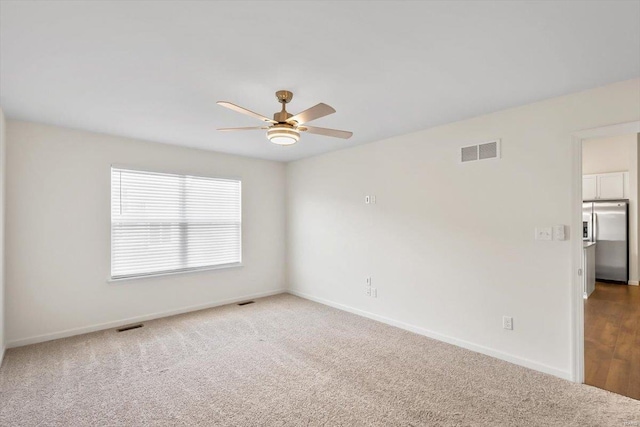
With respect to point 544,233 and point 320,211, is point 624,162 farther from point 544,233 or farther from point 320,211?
point 320,211

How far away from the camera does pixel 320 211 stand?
17.1 ft

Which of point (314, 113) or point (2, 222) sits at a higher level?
point (314, 113)

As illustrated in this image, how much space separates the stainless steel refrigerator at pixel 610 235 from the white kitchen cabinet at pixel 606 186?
0.22m

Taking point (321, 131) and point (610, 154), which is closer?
point (321, 131)

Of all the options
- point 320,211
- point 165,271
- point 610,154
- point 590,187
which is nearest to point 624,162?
point 610,154

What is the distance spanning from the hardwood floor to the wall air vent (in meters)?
2.16

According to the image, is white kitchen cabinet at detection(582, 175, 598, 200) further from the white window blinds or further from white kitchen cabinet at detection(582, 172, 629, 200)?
the white window blinds

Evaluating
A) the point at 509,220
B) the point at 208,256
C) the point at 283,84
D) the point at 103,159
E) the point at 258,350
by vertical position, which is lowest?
the point at 258,350

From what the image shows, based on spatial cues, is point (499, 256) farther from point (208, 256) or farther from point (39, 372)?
point (39, 372)

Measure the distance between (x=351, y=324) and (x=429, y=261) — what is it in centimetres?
134

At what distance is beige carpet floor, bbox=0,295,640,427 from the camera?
2219 millimetres

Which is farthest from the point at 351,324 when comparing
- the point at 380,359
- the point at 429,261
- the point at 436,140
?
the point at 436,140

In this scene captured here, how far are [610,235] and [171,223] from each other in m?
8.11

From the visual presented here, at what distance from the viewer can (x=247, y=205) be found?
Result: 542cm
